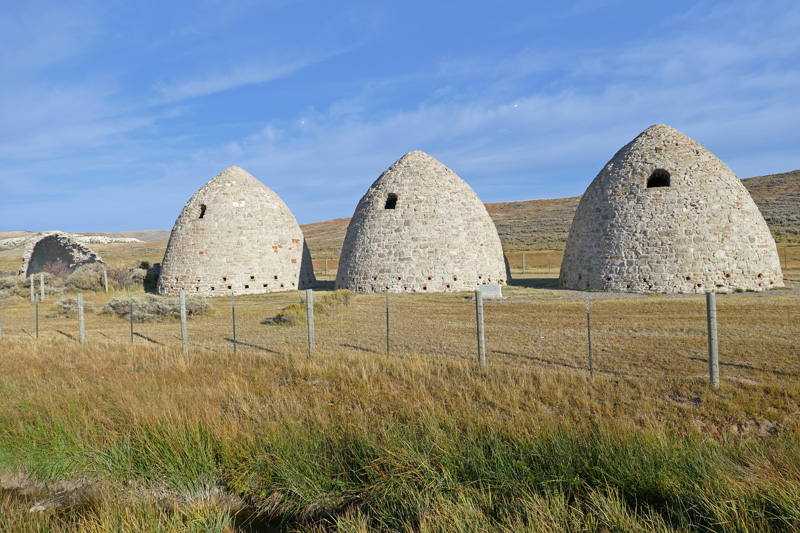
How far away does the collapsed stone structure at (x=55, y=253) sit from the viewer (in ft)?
108

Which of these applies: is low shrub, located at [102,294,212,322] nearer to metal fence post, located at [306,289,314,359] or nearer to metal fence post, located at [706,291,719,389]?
metal fence post, located at [306,289,314,359]

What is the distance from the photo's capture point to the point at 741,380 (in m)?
6.70

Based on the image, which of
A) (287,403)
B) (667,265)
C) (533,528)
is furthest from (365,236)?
(533,528)

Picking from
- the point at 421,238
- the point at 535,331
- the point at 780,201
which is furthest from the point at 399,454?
the point at 780,201

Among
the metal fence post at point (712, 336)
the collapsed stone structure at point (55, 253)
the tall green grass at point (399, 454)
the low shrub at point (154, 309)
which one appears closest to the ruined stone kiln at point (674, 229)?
the metal fence post at point (712, 336)

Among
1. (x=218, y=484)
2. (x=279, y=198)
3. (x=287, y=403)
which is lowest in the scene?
(x=218, y=484)

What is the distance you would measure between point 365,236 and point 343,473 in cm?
1677

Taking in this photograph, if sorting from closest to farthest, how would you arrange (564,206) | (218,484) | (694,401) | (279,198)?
(218,484), (694,401), (279,198), (564,206)

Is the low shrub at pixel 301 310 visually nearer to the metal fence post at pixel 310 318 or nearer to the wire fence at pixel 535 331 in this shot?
the wire fence at pixel 535 331

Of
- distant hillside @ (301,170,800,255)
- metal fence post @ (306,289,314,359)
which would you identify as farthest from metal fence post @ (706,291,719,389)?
distant hillside @ (301,170,800,255)

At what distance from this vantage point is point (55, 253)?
35844mm

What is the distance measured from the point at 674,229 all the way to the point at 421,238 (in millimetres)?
9106

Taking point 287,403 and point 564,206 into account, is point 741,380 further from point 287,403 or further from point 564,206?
point 564,206

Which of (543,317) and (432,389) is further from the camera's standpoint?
(543,317)
